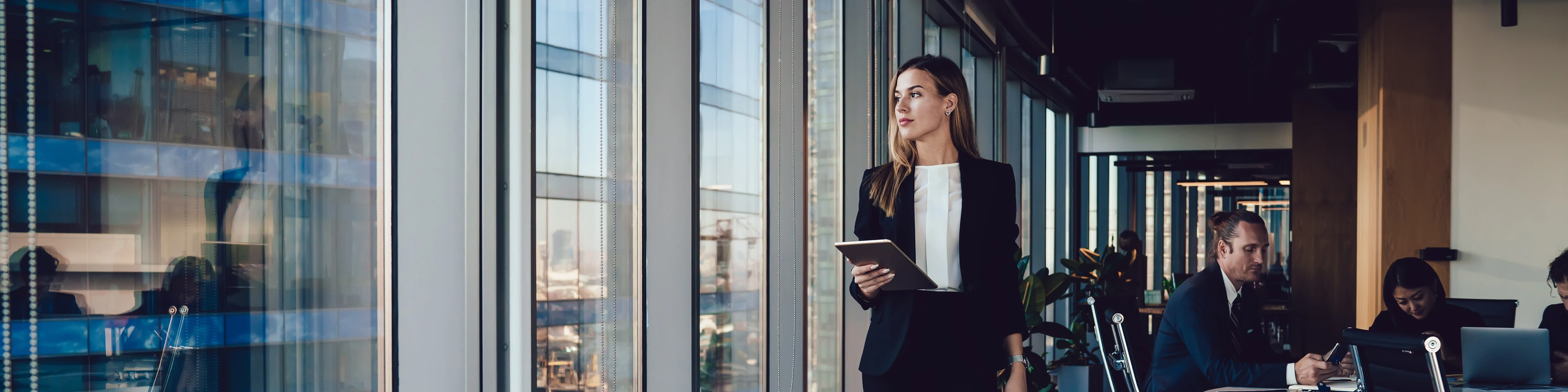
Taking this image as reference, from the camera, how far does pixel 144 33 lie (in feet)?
4.33

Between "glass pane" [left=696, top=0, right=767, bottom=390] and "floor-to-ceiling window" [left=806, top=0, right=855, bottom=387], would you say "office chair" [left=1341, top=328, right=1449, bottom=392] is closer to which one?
"glass pane" [left=696, top=0, right=767, bottom=390]

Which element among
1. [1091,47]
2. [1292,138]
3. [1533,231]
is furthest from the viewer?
[1292,138]

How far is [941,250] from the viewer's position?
6.17ft

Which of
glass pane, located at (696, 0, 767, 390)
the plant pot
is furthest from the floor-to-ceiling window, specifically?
the plant pot

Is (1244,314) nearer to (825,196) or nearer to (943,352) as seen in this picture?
(825,196)

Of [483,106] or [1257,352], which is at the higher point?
[483,106]

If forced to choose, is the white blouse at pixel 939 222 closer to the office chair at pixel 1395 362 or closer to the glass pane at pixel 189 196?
the office chair at pixel 1395 362

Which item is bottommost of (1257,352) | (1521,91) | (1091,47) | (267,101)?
(1257,352)

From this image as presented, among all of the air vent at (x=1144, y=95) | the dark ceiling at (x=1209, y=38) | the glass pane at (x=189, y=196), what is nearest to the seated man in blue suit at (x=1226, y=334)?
the glass pane at (x=189, y=196)

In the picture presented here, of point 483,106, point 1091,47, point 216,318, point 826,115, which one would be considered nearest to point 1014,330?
point 483,106

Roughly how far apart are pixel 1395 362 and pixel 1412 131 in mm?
5066

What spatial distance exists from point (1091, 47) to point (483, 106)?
8552 millimetres

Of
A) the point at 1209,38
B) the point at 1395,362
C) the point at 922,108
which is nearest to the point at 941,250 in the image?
the point at 922,108

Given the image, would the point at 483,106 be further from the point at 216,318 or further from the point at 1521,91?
the point at 1521,91
